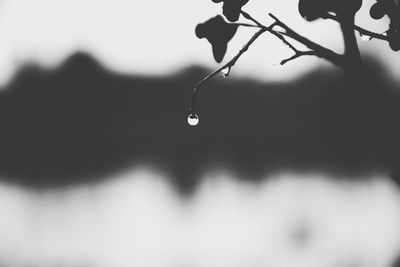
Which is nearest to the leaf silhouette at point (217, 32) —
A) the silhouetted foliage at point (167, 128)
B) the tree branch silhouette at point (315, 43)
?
the tree branch silhouette at point (315, 43)

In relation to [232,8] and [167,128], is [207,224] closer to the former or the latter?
[167,128]

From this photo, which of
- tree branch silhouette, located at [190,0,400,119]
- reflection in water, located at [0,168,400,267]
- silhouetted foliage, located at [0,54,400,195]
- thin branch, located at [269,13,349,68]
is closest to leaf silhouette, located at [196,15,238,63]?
tree branch silhouette, located at [190,0,400,119]

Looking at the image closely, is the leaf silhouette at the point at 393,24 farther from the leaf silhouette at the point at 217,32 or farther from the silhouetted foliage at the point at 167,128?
the silhouetted foliage at the point at 167,128

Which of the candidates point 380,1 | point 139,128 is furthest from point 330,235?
point 380,1

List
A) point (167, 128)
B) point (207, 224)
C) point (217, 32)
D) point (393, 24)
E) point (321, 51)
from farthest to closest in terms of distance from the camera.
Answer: point (167, 128) < point (207, 224) < point (393, 24) < point (217, 32) < point (321, 51)

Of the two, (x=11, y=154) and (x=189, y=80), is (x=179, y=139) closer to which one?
(x=189, y=80)

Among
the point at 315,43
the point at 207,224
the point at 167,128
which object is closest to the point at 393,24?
the point at 315,43
